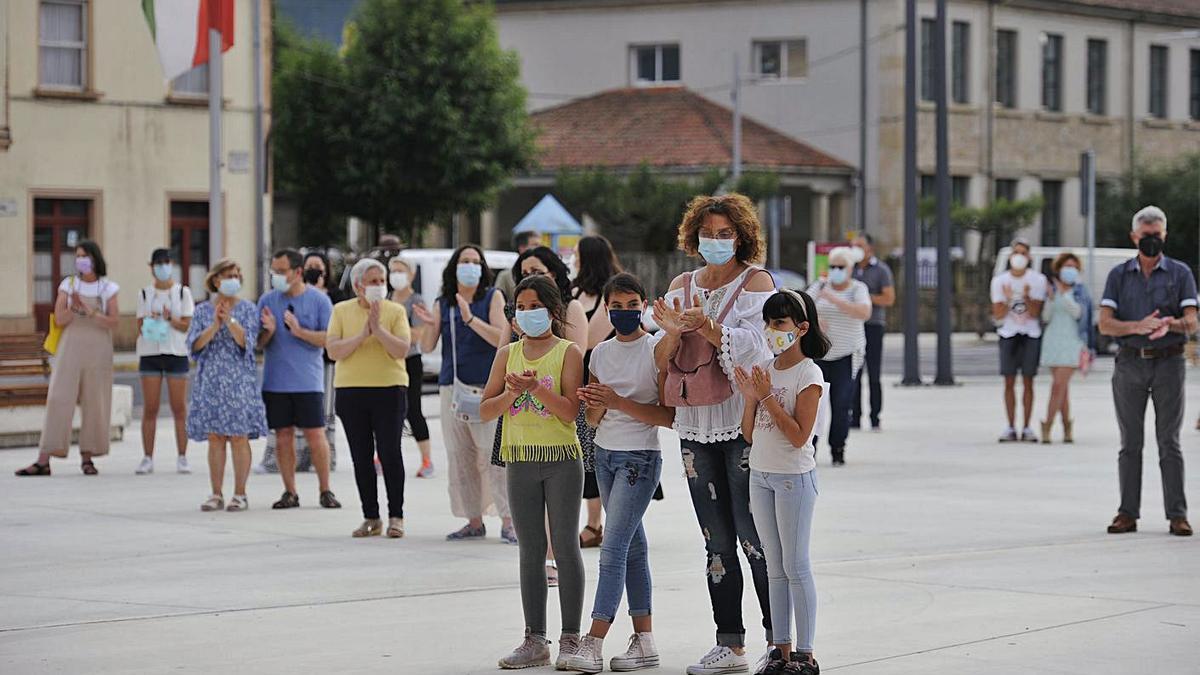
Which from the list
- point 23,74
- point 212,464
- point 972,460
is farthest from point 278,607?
point 23,74

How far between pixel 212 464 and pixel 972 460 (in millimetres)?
6709

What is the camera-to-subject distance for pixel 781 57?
54062 millimetres

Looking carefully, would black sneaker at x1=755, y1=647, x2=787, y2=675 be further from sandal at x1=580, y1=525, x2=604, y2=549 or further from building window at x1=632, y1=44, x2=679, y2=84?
building window at x1=632, y1=44, x2=679, y2=84

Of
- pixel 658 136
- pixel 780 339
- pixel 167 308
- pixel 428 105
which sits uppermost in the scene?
pixel 428 105

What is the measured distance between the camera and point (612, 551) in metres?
7.77

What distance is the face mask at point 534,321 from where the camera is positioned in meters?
8.03

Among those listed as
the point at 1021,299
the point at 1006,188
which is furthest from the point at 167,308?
the point at 1006,188

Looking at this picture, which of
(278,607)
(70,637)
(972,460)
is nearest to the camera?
(70,637)

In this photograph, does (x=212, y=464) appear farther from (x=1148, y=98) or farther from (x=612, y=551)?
(x=1148, y=98)

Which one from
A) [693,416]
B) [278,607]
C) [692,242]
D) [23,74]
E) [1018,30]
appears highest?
[1018,30]

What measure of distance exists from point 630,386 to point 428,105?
3860cm

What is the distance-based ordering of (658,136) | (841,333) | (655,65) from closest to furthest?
(841,333)
(658,136)
(655,65)

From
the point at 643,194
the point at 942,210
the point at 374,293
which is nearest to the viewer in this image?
the point at 374,293

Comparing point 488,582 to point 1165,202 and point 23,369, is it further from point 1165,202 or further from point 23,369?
point 1165,202
